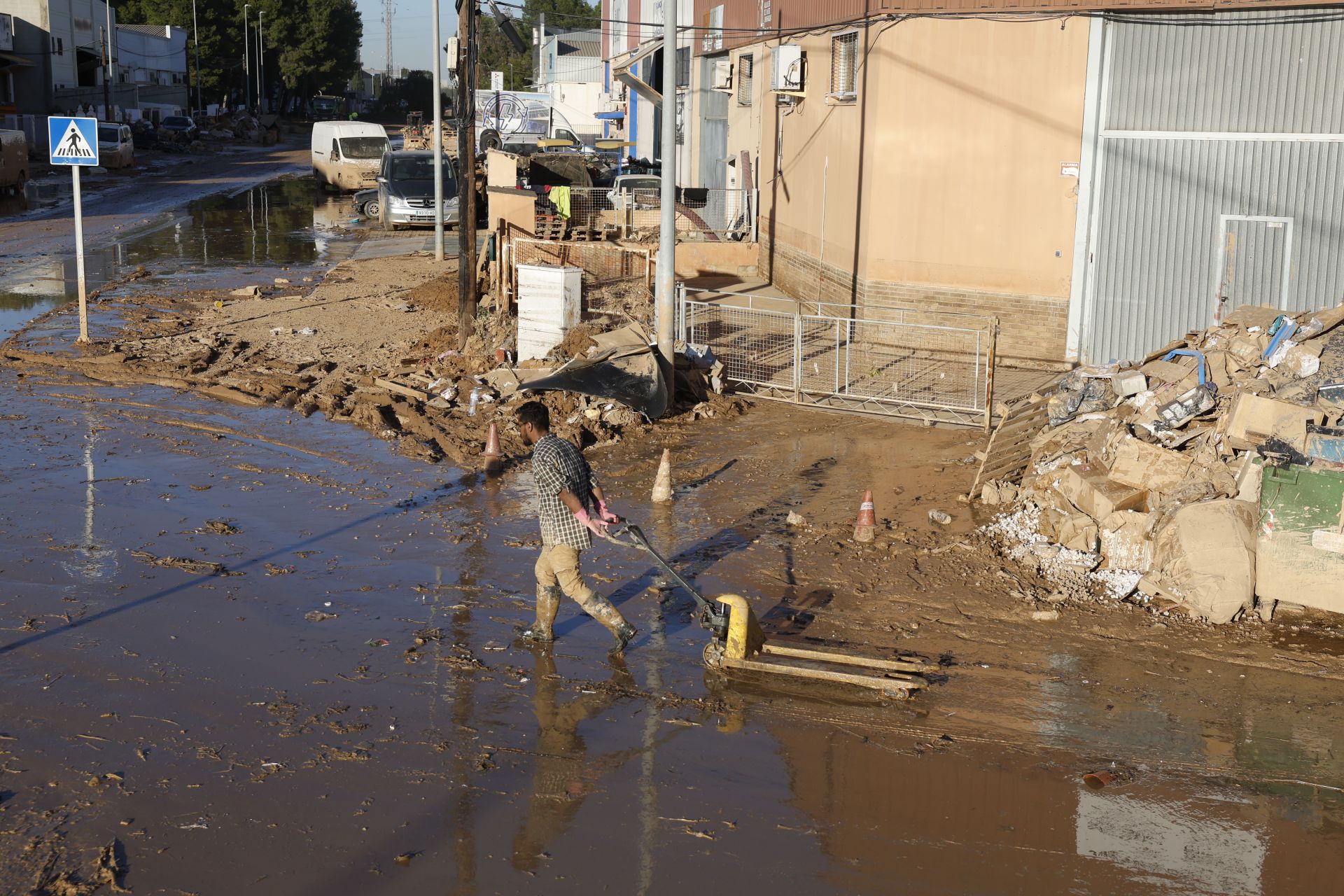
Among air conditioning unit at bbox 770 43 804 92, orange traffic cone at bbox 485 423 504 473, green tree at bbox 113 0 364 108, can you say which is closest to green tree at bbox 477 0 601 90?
green tree at bbox 113 0 364 108

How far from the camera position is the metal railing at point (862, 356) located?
48.8 ft

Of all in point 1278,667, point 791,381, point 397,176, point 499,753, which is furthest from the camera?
point 397,176

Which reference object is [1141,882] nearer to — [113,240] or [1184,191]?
[1184,191]

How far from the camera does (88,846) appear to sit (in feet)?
19.0

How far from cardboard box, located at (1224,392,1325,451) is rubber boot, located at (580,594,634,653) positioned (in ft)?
17.0

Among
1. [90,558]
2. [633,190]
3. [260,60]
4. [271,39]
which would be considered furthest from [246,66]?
[90,558]

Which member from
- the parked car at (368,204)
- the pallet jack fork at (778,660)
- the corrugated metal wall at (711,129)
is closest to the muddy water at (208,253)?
the parked car at (368,204)

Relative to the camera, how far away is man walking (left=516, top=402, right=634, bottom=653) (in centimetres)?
801

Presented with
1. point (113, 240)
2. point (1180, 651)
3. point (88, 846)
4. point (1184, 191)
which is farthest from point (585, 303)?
point (113, 240)

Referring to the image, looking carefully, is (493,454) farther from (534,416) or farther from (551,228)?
(551,228)

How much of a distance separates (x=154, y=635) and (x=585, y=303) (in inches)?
415

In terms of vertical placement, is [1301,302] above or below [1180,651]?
above

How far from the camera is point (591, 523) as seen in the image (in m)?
8.00

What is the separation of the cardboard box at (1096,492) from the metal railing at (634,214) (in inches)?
637
